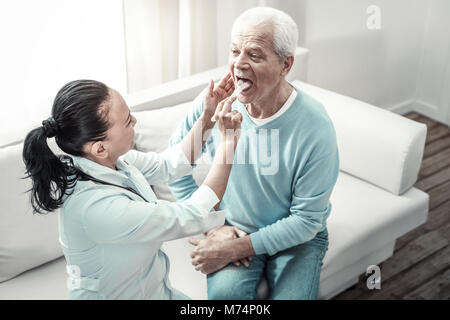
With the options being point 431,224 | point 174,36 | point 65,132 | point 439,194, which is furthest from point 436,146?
point 65,132

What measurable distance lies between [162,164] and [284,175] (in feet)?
1.19

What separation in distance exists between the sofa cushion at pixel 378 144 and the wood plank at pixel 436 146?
1.03 metres

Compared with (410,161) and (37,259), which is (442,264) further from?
(37,259)

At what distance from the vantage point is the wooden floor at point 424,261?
79.5 inches

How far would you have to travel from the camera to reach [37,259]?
1.66 metres

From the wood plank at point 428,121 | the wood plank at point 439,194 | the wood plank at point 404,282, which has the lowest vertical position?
the wood plank at point 404,282

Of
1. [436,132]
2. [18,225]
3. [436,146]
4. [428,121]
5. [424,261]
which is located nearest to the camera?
[18,225]

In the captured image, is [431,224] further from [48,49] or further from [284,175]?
[48,49]

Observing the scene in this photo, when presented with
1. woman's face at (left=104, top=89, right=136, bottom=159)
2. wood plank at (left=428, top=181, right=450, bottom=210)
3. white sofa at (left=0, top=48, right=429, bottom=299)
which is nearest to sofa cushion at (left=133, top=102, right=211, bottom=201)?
white sofa at (left=0, top=48, right=429, bottom=299)

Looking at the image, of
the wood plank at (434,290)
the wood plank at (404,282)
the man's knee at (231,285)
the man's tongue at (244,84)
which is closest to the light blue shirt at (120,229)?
the man's knee at (231,285)

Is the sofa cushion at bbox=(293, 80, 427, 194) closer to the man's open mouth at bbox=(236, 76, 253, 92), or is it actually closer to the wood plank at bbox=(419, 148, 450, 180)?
the man's open mouth at bbox=(236, 76, 253, 92)

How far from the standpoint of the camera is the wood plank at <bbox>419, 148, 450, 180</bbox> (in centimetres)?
278

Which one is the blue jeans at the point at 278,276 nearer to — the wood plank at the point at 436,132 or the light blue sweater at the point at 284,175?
the light blue sweater at the point at 284,175

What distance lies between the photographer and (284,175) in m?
1.53
